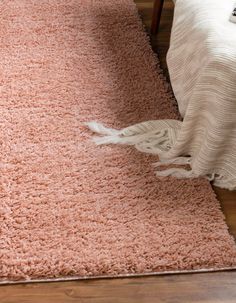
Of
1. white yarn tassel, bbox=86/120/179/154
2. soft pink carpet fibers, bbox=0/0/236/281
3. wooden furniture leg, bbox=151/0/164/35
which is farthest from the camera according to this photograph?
wooden furniture leg, bbox=151/0/164/35

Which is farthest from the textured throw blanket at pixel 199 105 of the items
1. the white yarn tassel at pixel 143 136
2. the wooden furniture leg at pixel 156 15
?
the wooden furniture leg at pixel 156 15

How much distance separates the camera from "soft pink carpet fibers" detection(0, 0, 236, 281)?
51.4 inches

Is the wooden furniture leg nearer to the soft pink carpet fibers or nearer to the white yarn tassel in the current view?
the soft pink carpet fibers

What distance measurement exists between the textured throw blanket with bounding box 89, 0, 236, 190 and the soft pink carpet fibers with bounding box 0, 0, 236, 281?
0.06 metres

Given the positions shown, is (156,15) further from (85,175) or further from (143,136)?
(85,175)

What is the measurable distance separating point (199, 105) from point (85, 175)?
16.2 inches

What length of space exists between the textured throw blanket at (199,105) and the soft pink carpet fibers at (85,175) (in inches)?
2.4

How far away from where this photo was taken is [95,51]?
204 cm

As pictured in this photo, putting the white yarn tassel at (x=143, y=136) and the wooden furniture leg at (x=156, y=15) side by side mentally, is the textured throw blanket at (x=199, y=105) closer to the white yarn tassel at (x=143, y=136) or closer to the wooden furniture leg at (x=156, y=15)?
the white yarn tassel at (x=143, y=136)

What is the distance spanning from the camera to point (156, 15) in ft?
7.07

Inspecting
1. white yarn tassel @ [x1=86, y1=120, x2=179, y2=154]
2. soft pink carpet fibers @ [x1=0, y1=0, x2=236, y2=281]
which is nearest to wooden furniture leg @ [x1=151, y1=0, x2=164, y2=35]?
soft pink carpet fibers @ [x1=0, y1=0, x2=236, y2=281]

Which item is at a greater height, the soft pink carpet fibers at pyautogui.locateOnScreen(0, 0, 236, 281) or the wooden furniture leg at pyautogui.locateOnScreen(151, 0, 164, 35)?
the wooden furniture leg at pyautogui.locateOnScreen(151, 0, 164, 35)

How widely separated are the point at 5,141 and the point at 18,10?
891 mm

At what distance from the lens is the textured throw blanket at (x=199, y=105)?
1392 millimetres
